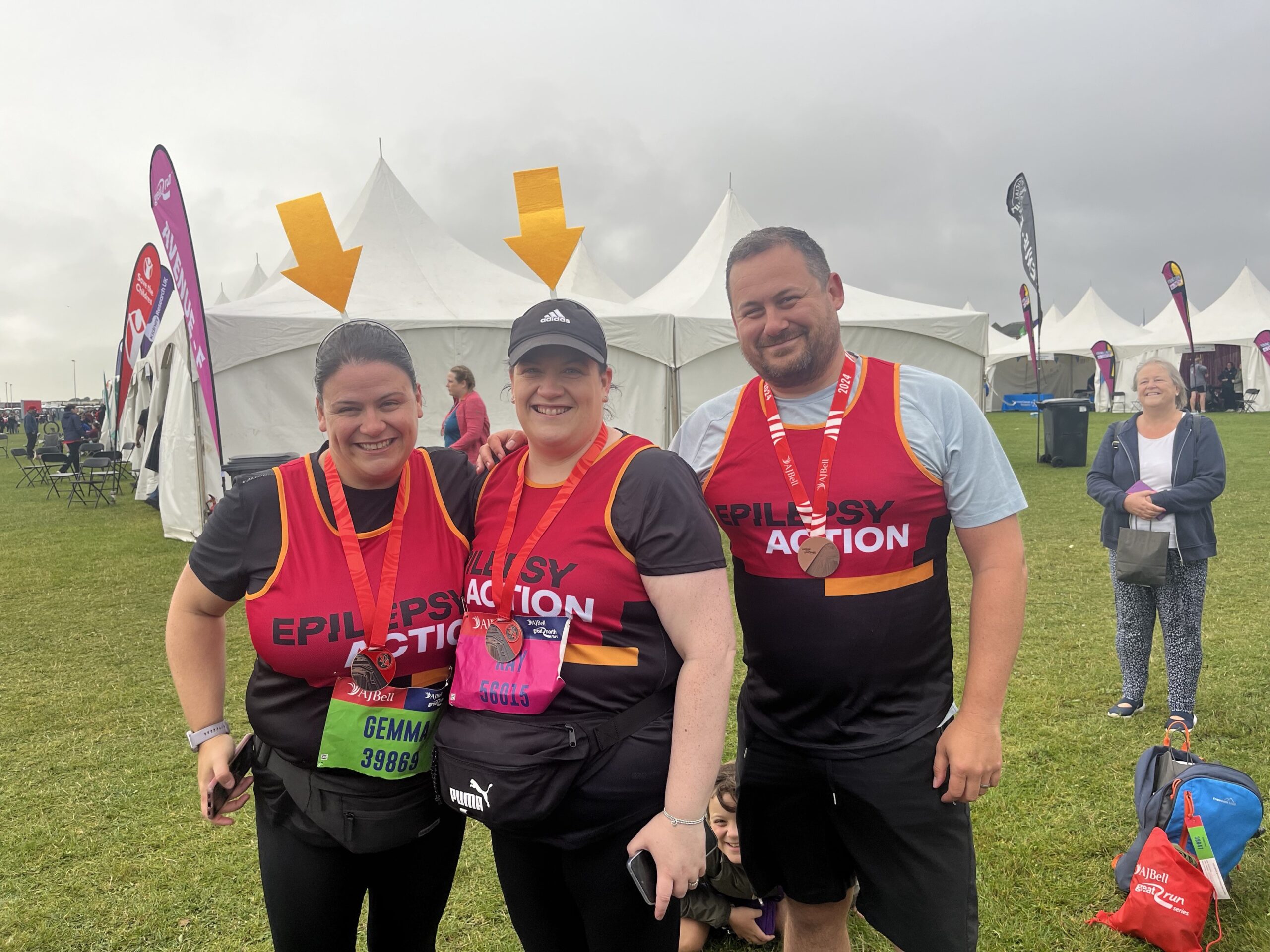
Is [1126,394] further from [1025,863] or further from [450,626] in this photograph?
[450,626]

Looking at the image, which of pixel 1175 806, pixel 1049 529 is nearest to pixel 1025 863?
pixel 1175 806

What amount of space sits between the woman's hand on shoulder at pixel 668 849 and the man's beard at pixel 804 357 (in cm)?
95

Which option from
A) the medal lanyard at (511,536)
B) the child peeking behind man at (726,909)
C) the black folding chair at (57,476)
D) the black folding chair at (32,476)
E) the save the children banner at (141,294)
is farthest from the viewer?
the black folding chair at (32,476)

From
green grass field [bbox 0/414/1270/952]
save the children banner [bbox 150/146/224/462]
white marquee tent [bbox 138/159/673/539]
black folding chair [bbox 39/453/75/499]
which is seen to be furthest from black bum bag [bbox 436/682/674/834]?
black folding chair [bbox 39/453/75/499]

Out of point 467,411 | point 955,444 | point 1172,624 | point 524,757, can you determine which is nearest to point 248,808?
point 524,757

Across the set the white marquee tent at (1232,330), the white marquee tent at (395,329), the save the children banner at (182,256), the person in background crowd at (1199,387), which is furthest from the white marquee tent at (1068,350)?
the save the children banner at (182,256)

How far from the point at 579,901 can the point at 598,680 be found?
1.52 ft

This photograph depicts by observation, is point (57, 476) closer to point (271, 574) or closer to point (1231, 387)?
point (271, 574)

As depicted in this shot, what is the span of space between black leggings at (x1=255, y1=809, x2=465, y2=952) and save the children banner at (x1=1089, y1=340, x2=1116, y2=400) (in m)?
30.6

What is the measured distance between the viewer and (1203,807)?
2.58 meters

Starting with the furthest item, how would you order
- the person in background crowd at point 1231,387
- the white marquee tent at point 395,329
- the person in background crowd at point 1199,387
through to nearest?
the person in background crowd at point 1231,387 → the person in background crowd at point 1199,387 → the white marquee tent at point 395,329

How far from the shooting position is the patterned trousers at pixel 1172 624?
384cm

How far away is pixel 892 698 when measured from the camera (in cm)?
171

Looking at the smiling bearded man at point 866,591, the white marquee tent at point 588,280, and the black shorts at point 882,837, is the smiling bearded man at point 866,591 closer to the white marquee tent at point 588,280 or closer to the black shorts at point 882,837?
the black shorts at point 882,837
